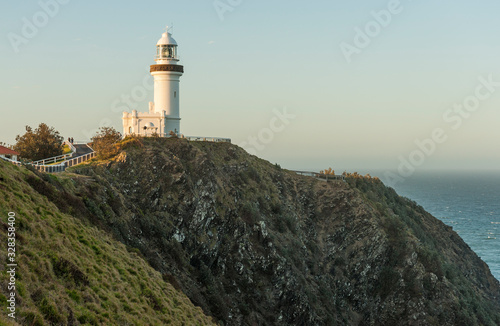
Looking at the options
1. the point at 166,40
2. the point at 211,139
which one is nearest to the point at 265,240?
the point at 211,139

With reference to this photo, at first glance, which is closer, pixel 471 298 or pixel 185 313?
pixel 185 313

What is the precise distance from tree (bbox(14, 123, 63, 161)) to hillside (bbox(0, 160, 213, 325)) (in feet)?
70.3

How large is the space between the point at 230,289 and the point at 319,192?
27.0 metres

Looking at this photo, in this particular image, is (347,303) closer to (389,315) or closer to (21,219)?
(389,315)

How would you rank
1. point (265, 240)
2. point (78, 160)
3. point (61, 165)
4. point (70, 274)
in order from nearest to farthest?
point (70, 274) < point (61, 165) < point (78, 160) < point (265, 240)

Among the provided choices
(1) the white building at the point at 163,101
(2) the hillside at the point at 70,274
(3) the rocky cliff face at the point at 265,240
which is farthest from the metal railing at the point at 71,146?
(2) the hillside at the point at 70,274

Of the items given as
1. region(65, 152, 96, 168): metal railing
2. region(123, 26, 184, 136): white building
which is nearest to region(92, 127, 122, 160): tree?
region(65, 152, 96, 168): metal railing

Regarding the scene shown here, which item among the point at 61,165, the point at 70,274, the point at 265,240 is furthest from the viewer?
the point at 265,240

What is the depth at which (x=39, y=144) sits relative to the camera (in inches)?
2125

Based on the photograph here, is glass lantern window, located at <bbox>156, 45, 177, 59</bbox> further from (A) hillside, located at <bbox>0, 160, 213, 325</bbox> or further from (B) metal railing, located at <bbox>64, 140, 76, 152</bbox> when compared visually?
(A) hillside, located at <bbox>0, 160, 213, 325</bbox>

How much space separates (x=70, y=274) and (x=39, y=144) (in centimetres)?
3507

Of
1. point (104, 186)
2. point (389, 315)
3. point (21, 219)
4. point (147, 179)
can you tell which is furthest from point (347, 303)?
point (21, 219)

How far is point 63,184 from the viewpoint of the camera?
A: 119 ft

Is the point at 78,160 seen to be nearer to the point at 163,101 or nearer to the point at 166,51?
the point at 163,101
